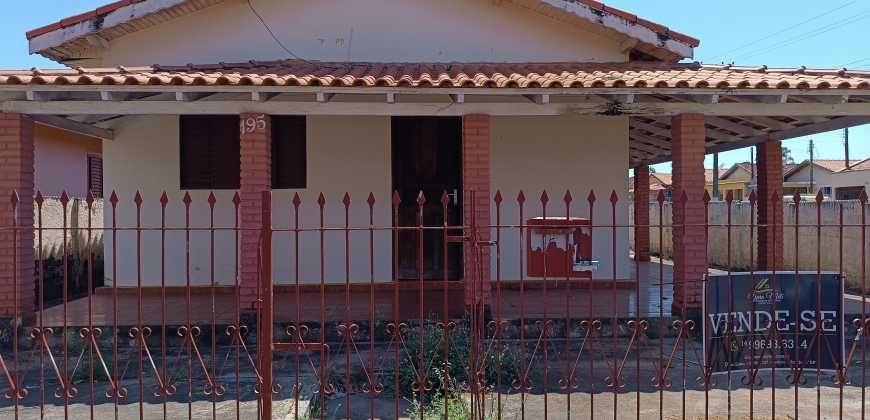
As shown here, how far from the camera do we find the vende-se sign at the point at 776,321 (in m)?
4.93

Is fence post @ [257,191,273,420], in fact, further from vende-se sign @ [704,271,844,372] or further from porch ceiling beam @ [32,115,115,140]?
porch ceiling beam @ [32,115,115,140]

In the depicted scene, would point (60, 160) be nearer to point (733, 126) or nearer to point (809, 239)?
point (733, 126)

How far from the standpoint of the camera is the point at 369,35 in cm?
907

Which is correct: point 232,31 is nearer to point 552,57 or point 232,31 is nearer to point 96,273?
point 552,57

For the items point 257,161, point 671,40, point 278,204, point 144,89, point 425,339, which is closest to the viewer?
point 425,339

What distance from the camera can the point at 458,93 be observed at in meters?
6.50

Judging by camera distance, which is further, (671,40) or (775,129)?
(775,129)

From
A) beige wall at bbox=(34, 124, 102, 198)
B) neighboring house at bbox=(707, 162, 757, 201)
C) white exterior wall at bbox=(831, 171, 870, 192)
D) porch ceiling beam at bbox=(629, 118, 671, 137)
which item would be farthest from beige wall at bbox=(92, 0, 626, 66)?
neighboring house at bbox=(707, 162, 757, 201)

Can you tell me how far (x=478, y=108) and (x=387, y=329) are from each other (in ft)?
8.48

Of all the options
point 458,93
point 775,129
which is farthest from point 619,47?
point 458,93

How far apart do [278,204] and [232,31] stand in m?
2.39

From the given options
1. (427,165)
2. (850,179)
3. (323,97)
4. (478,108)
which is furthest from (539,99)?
(850,179)

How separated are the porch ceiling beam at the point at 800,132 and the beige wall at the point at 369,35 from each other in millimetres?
2751

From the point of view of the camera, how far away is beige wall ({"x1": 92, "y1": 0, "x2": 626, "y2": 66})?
352 inches
